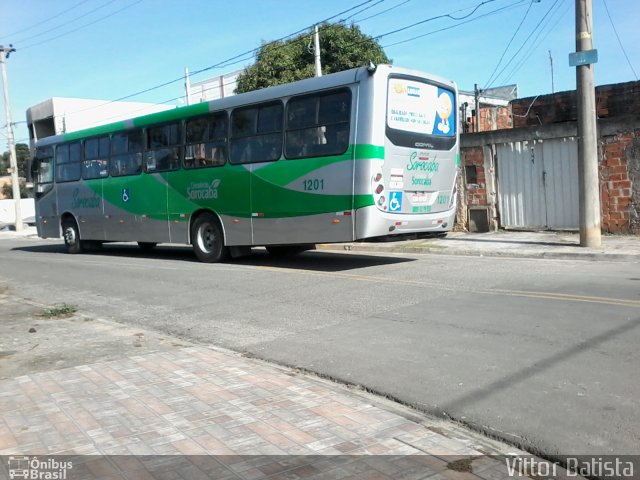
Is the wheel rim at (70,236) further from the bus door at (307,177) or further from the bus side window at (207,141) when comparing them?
the bus door at (307,177)

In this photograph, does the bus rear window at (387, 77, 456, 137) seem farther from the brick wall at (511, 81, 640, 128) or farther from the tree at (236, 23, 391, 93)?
the tree at (236, 23, 391, 93)

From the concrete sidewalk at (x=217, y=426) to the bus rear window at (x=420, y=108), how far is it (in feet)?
20.0

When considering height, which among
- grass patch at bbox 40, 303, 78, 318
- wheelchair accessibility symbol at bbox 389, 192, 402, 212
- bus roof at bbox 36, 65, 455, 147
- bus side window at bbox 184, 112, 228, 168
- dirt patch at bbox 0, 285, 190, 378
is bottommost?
dirt patch at bbox 0, 285, 190, 378

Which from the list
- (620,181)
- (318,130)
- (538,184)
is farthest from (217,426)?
(538,184)

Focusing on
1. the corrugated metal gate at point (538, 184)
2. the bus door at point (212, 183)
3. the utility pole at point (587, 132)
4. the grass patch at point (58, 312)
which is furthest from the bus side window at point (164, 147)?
the utility pole at point (587, 132)

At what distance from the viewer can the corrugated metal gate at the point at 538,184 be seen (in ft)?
47.8

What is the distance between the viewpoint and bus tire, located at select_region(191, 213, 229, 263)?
1317cm

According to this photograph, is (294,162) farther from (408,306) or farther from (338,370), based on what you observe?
(338,370)

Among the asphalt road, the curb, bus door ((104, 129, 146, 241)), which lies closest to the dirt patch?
the asphalt road

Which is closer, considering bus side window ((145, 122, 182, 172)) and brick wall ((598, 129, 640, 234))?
brick wall ((598, 129, 640, 234))

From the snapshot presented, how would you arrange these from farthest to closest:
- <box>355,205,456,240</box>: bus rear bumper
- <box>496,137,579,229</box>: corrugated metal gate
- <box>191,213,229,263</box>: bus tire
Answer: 1. <box>496,137,579,229</box>: corrugated metal gate
2. <box>191,213,229,263</box>: bus tire
3. <box>355,205,456,240</box>: bus rear bumper

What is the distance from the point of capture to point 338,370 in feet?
17.7

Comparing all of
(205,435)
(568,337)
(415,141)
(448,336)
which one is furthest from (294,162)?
(205,435)

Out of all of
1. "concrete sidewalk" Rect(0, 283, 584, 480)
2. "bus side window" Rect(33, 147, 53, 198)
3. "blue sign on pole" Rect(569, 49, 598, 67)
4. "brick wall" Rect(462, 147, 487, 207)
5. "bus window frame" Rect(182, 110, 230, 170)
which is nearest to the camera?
"concrete sidewalk" Rect(0, 283, 584, 480)
